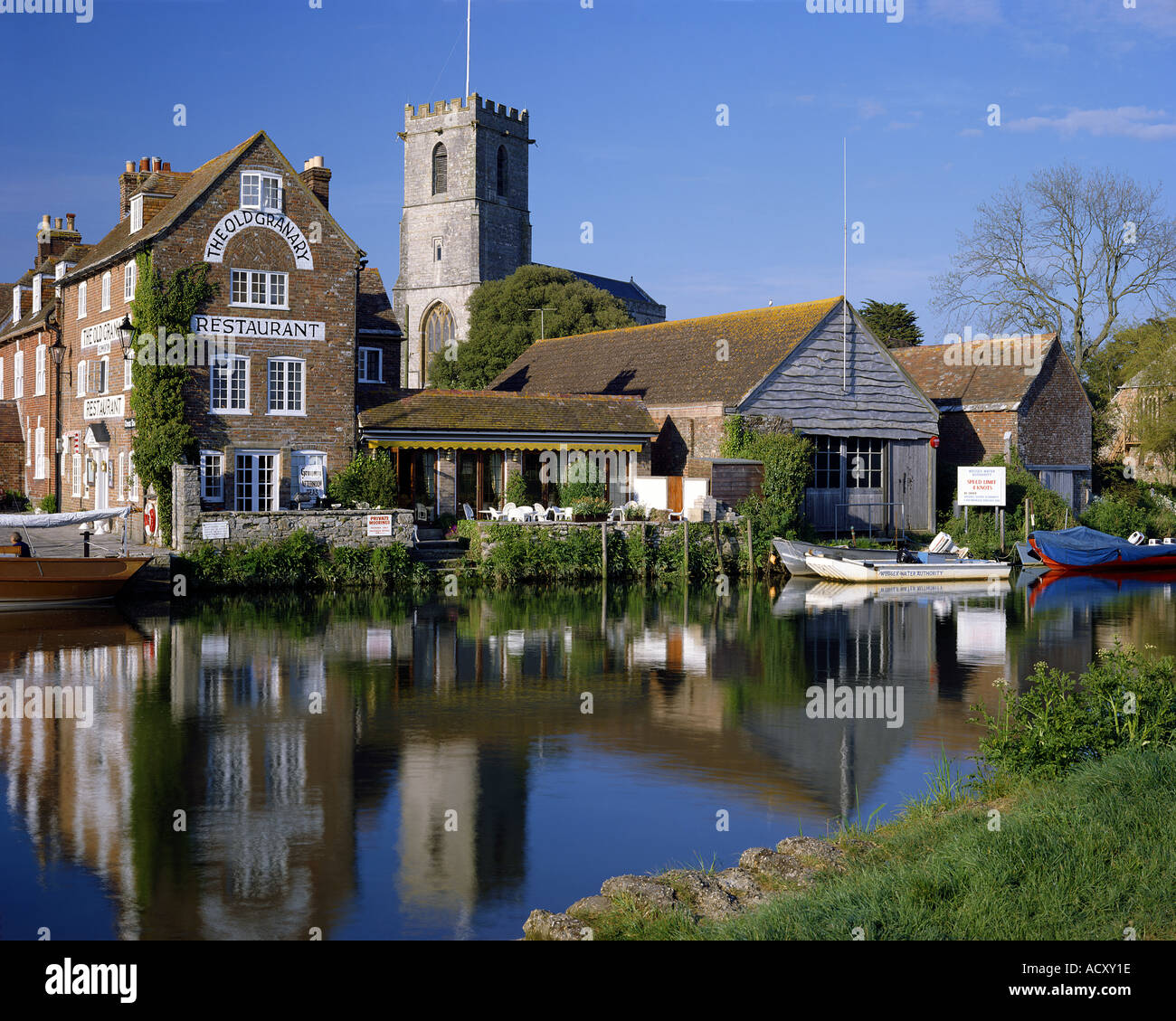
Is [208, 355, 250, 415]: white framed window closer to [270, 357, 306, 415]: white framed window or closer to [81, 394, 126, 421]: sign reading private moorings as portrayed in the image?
[270, 357, 306, 415]: white framed window

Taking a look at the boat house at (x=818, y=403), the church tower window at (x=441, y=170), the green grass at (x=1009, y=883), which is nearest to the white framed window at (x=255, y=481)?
the boat house at (x=818, y=403)

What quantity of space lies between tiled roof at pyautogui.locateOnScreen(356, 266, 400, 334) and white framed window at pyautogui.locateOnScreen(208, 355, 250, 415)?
8932 mm

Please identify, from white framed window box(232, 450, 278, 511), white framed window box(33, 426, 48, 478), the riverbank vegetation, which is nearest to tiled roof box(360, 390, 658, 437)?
white framed window box(232, 450, 278, 511)

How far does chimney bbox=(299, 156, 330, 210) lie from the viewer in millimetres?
36219

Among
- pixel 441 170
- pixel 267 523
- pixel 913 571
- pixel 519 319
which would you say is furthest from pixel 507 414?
pixel 441 170

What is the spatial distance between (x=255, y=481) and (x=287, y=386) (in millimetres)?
2824

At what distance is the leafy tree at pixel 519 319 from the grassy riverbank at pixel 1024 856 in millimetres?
55363

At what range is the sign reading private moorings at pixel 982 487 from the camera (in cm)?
3806

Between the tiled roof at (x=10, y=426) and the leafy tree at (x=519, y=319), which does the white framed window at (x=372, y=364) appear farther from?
the leafy tree at (x=519, y=319)

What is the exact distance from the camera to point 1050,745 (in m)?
10.4

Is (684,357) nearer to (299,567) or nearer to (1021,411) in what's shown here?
(1021,411)

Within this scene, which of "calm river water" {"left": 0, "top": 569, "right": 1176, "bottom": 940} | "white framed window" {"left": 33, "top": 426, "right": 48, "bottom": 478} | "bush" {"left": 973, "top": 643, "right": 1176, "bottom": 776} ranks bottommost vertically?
"calm river water" {"left": 0, "top": 569, "right": 1176, "bottom": 940}
